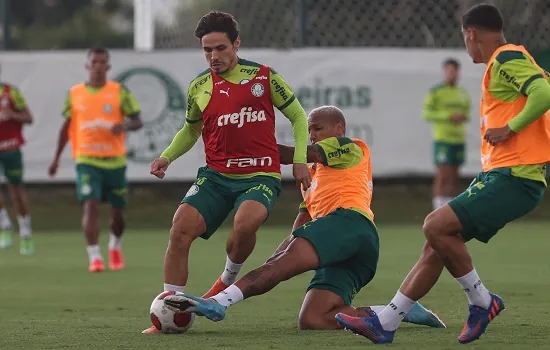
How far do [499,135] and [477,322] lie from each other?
1.04 metres

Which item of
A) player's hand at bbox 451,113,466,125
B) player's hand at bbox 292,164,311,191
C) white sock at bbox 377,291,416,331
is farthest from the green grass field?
player's hand at bbox 451,113,466,125

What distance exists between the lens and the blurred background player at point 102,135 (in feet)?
44.0

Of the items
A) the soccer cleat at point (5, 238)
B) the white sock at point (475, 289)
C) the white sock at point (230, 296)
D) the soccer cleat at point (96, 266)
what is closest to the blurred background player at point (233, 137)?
the white sock at point (230, 296)

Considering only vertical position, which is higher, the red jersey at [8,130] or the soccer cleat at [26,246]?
the red jersey at [8,130]

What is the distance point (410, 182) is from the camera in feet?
63.3

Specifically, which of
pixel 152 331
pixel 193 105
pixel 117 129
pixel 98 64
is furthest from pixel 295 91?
pixel 152 331

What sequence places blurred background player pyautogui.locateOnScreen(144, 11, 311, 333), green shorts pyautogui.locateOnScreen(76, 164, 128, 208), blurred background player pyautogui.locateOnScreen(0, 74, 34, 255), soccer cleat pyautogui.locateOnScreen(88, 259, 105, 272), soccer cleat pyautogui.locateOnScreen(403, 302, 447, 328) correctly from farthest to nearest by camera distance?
blurred background player pyautogui.locateOnScreen(0, 74, 34, 255) → green shorts pyautogui.locateOnScreen(76, 164, 128, 208) → soccer cleat pyautogui.locateOnScreen(88, 259, 105, 272) → blurred background player pyautogui.locateOnScreen(144, 11, 311, 333) → soccer cleat pyautogui.locateOnScreen(403, 302, 447, 328)

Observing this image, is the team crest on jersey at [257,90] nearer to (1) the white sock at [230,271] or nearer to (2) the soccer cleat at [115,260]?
(1) the white sock at [230,271]

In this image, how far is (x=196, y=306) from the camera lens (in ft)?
23.0

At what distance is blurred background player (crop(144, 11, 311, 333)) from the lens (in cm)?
795

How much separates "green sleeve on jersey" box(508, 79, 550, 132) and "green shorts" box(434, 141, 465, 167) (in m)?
11.6

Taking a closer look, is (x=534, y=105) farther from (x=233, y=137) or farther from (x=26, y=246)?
(x=26, y=246)

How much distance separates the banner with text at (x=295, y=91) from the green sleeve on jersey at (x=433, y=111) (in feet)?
2.34

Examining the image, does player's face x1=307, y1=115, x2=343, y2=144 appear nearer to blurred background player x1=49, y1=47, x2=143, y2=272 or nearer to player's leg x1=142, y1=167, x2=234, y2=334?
player's leg x1=142, y1=167, x2=234, y2=334
